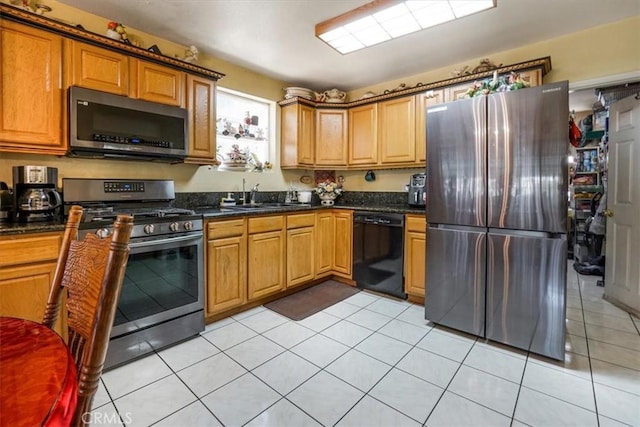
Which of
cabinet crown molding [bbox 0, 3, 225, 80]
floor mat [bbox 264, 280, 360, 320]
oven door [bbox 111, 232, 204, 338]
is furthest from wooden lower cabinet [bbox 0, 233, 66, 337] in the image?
floor mat [bbox 264, 280, 360, 320]

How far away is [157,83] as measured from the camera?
2.45 meters

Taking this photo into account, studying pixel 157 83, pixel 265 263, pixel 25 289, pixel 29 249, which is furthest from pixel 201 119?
pixel 25 289

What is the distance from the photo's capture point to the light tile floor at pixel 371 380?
1526 millimetres

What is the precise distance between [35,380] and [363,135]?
3.57 m

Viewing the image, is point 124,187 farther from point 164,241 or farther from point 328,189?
point 328,189

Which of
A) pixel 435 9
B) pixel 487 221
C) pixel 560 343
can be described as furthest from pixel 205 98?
pixel 560 343

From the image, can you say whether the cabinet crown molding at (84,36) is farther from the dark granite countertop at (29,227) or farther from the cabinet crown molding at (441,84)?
the cabinet crown molding at (441,84)

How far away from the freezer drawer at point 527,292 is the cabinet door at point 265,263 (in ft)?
6.07

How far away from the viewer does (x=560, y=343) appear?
197 cm

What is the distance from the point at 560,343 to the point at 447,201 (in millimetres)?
1169

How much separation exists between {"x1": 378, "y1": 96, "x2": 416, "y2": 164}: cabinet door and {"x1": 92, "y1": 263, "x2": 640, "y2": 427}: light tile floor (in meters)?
1.82

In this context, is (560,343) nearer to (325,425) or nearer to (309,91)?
(325,425)

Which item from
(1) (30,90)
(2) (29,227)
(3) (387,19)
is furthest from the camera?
(3) (387,19)

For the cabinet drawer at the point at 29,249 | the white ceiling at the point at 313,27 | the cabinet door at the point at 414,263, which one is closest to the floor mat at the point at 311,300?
the cabinet door at the point at 414,263
